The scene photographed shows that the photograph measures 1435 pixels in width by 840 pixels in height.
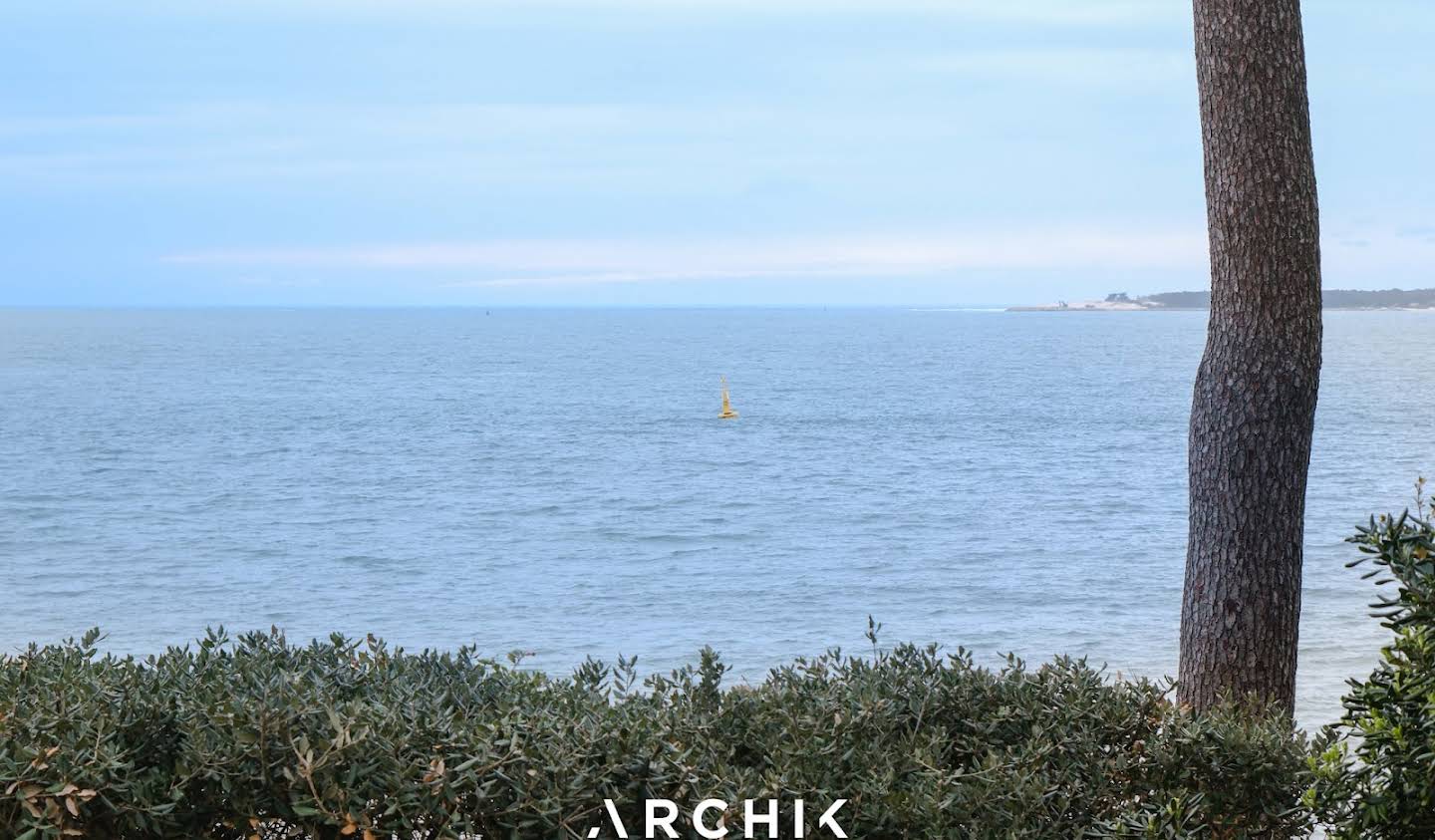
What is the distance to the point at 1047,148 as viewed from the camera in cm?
14612

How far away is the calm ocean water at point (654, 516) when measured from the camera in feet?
71.4

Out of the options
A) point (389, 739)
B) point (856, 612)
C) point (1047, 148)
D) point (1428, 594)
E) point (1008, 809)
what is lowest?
point (856, 612)

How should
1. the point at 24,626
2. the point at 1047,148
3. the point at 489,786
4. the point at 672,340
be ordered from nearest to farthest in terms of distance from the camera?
the point at 489,786 → the point at 24,626 → the point at 1047,148 → the point at 672,340

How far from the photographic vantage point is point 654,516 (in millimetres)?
35125

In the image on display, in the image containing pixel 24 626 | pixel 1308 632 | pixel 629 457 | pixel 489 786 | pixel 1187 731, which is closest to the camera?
pixel 489 786

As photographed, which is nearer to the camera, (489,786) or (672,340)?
(489,786)

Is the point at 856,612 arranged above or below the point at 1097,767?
below

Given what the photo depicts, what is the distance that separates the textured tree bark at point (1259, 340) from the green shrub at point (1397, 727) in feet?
5.25

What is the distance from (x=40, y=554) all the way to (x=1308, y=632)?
26518 mm

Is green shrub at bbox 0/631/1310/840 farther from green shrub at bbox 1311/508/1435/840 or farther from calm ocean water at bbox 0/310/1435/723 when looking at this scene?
calm ocean water at bbox 0/310/1435/723

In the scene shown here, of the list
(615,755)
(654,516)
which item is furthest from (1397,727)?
(654,516)

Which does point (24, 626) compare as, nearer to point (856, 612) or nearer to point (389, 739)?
point (856, 612)

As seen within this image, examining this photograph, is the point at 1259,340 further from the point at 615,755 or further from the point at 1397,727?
the point at 615,755

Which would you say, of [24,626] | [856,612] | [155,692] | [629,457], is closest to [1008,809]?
[155,692]
